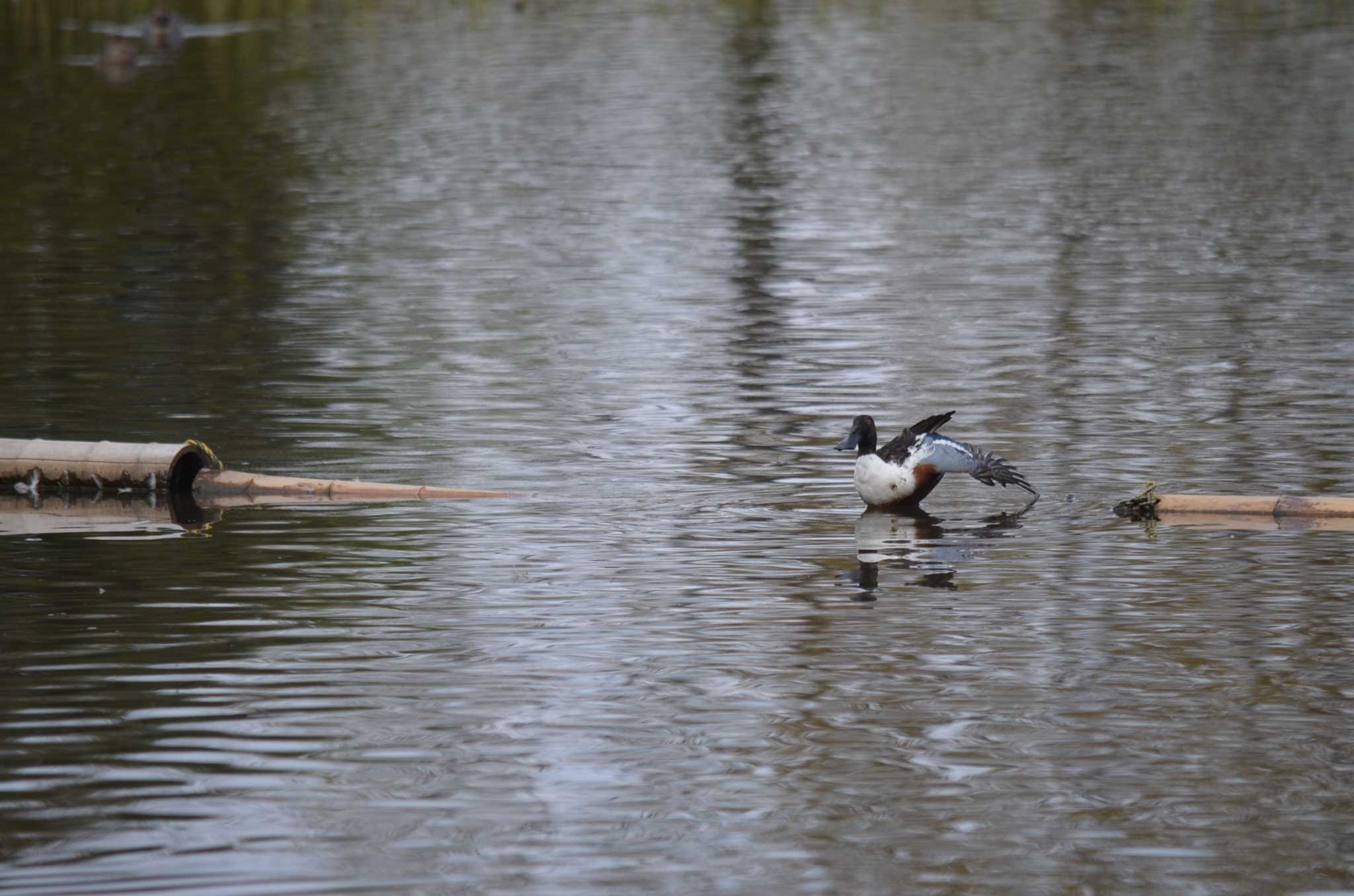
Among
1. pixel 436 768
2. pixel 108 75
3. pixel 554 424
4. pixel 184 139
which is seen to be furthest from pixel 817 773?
pixel 108 75

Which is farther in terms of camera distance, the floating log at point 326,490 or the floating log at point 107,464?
the floating log at point 107,464

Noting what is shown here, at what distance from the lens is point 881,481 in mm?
16453

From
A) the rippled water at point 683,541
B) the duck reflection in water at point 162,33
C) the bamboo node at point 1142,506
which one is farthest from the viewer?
the duck reflection in water at point 162,33

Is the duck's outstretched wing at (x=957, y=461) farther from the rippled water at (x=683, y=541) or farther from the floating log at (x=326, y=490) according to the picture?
the floating log at (x=326, y=490)

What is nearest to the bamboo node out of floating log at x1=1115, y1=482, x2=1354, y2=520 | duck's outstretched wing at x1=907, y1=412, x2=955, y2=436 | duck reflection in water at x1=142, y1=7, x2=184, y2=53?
floating log at x1=1115, y1=482, x2=1354, y2=520

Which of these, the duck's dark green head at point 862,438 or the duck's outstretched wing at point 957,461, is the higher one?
the duck's dark green head at point 862,438

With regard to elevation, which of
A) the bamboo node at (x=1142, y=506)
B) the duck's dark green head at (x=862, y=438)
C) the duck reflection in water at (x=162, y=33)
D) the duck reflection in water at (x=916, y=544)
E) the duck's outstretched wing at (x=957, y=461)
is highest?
the duck reflection in water at (x=162, y=33)

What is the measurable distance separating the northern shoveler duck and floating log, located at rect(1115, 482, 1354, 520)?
2.88ft

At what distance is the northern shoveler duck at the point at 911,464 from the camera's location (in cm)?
1648

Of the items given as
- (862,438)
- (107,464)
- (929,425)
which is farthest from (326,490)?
(929,425)

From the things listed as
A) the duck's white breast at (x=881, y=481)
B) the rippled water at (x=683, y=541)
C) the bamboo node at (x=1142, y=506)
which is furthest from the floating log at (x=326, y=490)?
the bamboo node at (x=1142, y=506)

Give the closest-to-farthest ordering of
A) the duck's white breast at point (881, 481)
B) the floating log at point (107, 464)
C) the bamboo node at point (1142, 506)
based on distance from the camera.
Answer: the bamboo node at point (1142, 506) → the duck's white breast at point (881, 481) → the floating log at point (107, 464)

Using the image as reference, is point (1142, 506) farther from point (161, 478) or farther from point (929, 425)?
point (161, 478)

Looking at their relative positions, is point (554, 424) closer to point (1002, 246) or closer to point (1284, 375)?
point (1284, 375)
